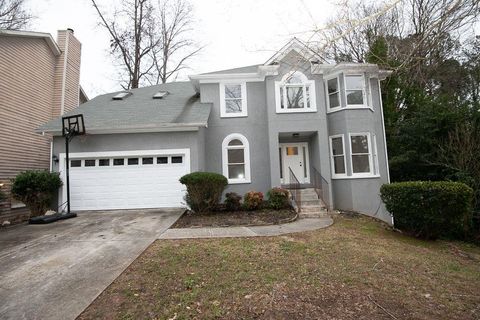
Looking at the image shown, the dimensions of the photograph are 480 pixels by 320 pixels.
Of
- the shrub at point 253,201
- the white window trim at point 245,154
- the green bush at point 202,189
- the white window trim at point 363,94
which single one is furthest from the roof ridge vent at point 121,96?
the white window trim at point 363,94

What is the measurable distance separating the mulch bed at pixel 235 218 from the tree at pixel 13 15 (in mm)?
14597

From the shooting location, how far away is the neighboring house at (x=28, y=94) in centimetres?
1106

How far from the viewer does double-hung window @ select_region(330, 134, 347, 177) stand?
11.3m

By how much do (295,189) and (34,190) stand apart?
9818 millimetres

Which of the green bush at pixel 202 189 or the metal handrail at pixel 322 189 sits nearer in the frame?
the green bush at pixel 202 189

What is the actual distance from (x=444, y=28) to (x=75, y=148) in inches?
473

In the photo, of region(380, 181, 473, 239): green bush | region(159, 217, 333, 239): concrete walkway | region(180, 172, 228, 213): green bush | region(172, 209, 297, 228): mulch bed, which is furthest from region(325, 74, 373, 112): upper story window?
region(180, 172, 228, 213): green bush

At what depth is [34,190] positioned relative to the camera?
30.7 ft

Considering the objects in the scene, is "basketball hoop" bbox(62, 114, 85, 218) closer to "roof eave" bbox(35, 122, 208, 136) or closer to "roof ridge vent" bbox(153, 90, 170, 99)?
"roof eave" bbox(35, 122, 208, 136)

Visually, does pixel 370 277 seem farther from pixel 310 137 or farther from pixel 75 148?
pixel 75 148

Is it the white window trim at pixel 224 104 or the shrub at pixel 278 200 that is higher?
the white window trim at pixel 224 104

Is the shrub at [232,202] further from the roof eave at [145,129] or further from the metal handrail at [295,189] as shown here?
the roof eave at [145,129]

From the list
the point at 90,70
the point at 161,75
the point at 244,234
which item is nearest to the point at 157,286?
the point at 244,234

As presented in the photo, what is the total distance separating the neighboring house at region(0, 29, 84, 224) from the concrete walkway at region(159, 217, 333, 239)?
8.38m
